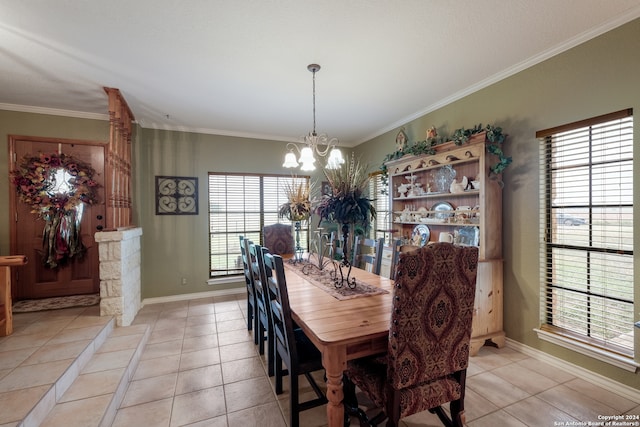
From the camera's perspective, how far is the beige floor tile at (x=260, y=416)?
6.00ft

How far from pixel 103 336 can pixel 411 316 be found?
3044mm

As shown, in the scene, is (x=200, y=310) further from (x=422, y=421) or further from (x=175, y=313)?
(x=422, y=421)

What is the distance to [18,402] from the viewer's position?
1.67 meters

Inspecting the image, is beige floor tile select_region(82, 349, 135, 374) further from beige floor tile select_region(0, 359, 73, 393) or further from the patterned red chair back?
the patterned red chair back

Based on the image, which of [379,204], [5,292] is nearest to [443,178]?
[379,204]

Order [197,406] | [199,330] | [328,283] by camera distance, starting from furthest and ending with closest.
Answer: [199,330] → [328,283] → [197,406]

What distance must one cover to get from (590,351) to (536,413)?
789mm

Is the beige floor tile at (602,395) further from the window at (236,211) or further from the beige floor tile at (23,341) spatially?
the beige floor tile at (23,341)

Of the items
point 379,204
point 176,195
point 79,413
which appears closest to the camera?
point 79,413

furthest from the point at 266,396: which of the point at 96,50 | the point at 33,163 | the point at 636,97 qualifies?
the point at 33,163

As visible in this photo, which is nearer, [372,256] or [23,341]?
[23,341]

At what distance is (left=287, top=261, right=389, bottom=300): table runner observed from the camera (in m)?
2.05

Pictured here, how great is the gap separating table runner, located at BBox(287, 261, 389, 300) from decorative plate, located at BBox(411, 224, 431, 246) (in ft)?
4.47

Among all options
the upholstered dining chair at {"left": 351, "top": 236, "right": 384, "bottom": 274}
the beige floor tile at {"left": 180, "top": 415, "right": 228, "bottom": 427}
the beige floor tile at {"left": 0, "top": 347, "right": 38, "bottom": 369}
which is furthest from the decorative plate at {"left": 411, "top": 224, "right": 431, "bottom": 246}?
the beige floor tile at {"left": 0, "top": 347, "right": 38, "bottom": 369}
